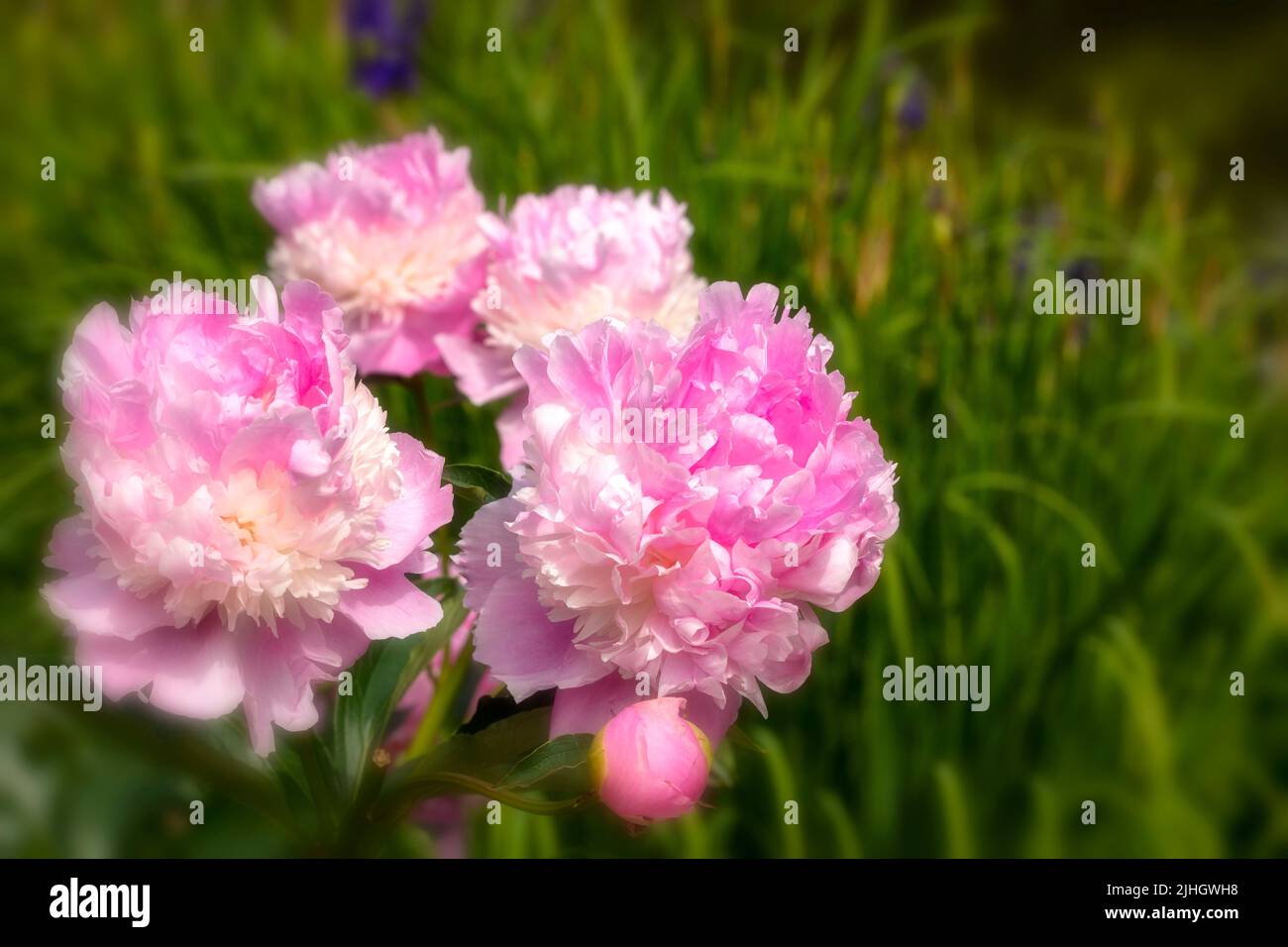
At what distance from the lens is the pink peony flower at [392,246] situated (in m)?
0.76

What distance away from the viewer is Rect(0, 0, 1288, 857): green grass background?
116 cm

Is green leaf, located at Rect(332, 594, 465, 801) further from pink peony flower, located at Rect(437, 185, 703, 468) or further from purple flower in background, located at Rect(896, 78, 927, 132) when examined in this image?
purple flower in background, located at Rect(896, 78, 927, 132)

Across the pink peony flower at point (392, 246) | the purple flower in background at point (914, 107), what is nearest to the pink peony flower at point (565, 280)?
the pink peony flower at point (392, 246)

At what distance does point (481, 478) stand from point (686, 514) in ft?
0.39

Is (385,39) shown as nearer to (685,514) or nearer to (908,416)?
(908,416)

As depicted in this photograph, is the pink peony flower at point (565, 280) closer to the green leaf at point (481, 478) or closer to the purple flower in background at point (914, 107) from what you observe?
the green leaf at point (481, 478)

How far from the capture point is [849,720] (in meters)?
1.26

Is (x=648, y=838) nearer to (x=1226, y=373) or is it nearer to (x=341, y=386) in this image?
(x=341, y=386)

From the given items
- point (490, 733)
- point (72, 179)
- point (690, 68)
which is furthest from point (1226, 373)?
point (72, 179)

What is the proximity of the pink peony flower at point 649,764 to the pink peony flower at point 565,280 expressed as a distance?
22 cm

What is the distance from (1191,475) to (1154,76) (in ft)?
10.2

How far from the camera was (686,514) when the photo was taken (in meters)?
0.55

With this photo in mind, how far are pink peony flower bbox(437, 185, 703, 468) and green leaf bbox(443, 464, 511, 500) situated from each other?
7cm

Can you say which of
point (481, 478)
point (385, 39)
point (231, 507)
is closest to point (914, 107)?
point (385, 39)
